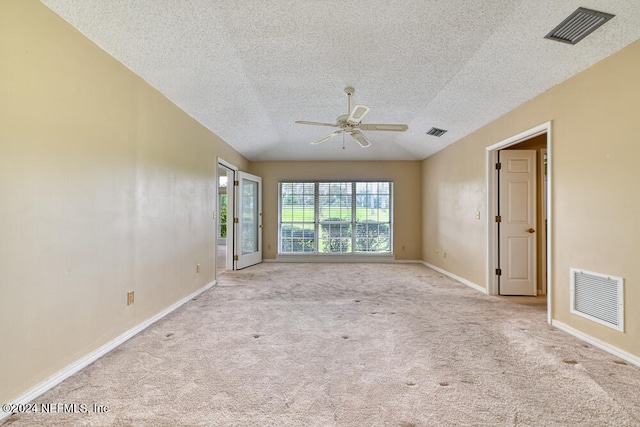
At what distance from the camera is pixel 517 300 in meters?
3.90

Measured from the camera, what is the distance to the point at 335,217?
23.3 feet

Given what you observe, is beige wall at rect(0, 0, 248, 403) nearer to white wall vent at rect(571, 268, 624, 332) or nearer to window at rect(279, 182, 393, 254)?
window at rect(279, 182, 393, 254)

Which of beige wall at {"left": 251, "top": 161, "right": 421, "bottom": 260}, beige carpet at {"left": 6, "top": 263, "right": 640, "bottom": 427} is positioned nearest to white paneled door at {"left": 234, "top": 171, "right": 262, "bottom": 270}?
beige wall at {"left": 251, "top": 161, "right": 421, "bottom": 260}

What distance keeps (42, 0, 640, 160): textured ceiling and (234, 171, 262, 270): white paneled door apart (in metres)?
1.78

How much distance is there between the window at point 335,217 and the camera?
23.2 ft

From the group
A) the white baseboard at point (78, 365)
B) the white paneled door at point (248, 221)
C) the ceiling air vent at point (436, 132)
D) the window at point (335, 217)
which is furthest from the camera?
the window at point (335, 217)

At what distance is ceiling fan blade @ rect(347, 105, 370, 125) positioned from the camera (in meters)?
2.92

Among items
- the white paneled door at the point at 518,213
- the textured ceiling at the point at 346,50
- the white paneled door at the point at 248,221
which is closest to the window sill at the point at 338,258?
the white paneled door at the point at 248,221

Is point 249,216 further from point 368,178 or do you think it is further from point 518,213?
point 518,213

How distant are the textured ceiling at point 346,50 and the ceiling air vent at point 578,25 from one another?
49 mm

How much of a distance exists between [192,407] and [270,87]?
140 inches

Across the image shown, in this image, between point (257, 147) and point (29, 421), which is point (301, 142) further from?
point (29, 421)

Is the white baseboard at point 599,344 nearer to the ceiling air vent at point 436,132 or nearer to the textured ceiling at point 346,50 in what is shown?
the textured ceiling at point 346,50

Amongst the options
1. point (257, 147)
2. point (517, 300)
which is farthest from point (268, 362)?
point (257, 147)
